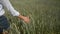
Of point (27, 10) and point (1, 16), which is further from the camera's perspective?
point (27, 10)

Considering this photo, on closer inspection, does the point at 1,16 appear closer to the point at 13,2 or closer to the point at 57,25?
the point at 13,2

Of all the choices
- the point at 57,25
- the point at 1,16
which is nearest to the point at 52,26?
the point at 57,25

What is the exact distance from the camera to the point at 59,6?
4.39 ft

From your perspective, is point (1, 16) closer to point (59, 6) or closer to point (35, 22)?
point (35, 22)

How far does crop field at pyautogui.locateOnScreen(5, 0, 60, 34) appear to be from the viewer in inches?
52.2

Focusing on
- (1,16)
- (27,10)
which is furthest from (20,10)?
(1,16)

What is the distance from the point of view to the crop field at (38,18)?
4.35 ft

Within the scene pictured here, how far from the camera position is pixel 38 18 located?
1342 millimetres

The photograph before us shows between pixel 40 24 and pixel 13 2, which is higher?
pixel 13 2

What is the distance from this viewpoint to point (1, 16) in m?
1.25

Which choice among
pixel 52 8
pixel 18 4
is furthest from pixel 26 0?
pixel 52 8

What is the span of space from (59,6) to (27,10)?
194 mm

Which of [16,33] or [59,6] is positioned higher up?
[59,6]

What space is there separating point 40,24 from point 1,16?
242 mm
